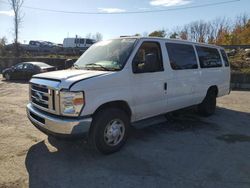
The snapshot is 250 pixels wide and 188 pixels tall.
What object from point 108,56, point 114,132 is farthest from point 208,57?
point 114,132

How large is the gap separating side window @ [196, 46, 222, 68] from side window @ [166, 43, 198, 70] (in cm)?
38

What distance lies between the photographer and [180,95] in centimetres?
640

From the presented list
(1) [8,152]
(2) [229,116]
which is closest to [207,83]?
(2) [229,116]

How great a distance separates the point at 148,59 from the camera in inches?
208

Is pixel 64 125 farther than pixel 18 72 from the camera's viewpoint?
No

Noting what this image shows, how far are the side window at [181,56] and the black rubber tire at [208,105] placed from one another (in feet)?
4.32

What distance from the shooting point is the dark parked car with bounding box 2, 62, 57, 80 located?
18375 millimetres

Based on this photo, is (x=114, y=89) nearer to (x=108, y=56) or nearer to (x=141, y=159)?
(x=108, y=56)

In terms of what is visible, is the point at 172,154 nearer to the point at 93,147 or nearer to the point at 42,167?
the point at 93,147

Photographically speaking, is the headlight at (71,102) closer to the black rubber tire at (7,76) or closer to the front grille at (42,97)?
the front grille at (42,97)

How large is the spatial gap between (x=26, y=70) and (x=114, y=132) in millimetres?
15458

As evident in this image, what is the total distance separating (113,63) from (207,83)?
345cm

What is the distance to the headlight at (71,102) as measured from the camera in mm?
4297

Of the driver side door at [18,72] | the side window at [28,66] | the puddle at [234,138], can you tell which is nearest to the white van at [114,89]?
the puddle at [234,138]
